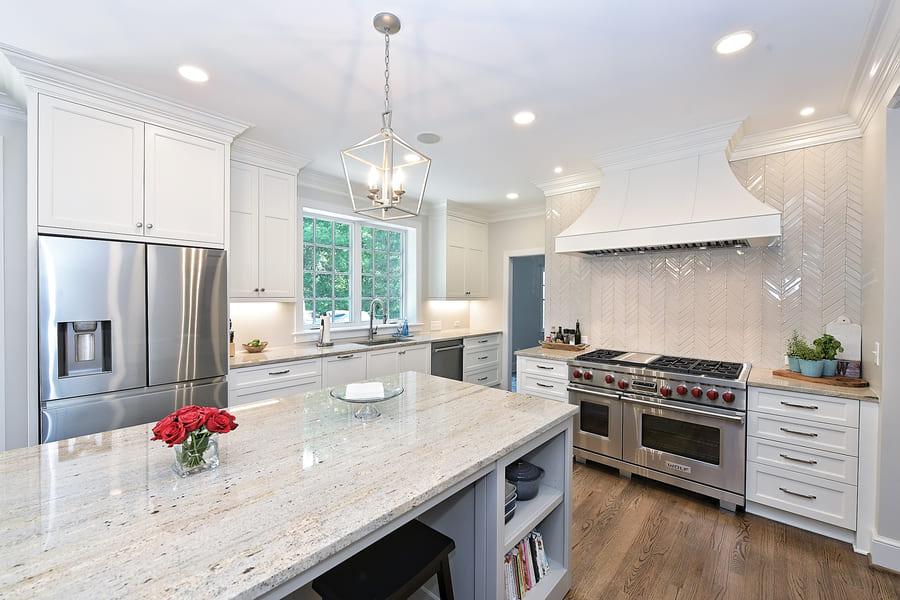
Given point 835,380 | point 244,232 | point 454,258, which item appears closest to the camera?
point 835,380

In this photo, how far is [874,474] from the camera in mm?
2201

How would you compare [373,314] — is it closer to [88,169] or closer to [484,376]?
[484,376]

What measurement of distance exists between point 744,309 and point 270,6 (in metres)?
3.68

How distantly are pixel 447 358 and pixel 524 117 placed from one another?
117 inches

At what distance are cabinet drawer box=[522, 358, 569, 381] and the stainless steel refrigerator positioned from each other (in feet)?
8.19

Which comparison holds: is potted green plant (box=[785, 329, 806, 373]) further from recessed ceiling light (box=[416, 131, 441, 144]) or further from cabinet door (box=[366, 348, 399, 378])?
cabinet door (box=[366, 348, 399, 378])

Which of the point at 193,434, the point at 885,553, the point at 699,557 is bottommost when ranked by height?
the point at 699,557

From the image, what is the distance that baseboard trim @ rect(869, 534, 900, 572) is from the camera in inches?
80.9

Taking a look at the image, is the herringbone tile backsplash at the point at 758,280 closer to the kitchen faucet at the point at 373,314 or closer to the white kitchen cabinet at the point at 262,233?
the kitchen faucet at the point at 373,314

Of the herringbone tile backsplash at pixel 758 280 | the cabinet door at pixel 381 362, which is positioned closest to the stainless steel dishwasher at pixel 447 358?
the cabinet door at pixel 381 362

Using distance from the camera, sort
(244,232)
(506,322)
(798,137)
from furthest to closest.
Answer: (506,322)
(244,232)
(798,137)

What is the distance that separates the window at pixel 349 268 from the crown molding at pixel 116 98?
1.53 m

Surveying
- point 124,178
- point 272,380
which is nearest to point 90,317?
point 124,178

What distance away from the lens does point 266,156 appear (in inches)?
132
